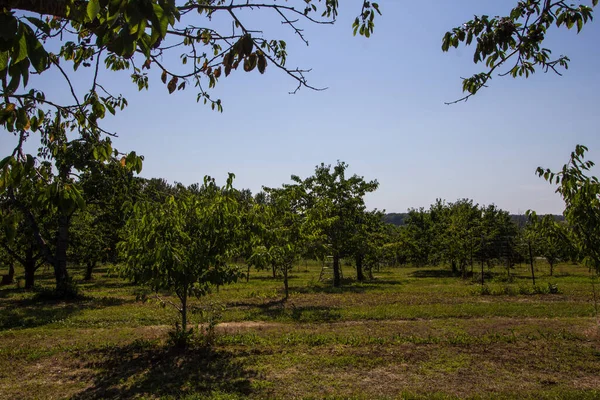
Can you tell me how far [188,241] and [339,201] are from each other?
59.4 feet

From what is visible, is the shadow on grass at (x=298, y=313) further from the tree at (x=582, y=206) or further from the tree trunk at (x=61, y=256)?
the tree trunk at (x=61, y=256)

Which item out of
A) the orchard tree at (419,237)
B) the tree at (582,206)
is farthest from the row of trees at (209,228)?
the orchard tree at (419,237)

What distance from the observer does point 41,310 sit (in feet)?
48.0

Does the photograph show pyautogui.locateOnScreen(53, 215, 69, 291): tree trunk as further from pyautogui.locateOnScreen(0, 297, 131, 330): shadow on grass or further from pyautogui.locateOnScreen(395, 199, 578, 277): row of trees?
pyautogui.locateOnScreen(395, 199, 578, 277): row of trees

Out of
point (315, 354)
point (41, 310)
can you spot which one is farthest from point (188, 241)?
point (41, 310)

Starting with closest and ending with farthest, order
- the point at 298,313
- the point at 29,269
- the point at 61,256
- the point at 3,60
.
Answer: the point at 3,60 → the point at 298,313 → the point at 61,256 → the point at 29,269

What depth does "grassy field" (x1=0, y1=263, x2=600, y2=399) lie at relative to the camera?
21.2ft

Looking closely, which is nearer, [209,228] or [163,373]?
[163,373]

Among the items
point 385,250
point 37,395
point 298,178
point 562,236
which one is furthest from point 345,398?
point 385,250

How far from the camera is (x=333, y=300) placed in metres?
16.7

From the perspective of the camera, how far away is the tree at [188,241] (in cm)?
785

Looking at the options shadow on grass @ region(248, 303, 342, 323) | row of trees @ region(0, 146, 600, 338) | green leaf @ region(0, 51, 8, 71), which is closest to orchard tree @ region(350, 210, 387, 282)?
row of trees @ region(0, 146, 600, 338)

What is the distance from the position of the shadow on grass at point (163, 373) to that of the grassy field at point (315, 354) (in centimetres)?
2

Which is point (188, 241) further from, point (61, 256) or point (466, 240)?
point (466, 240)
